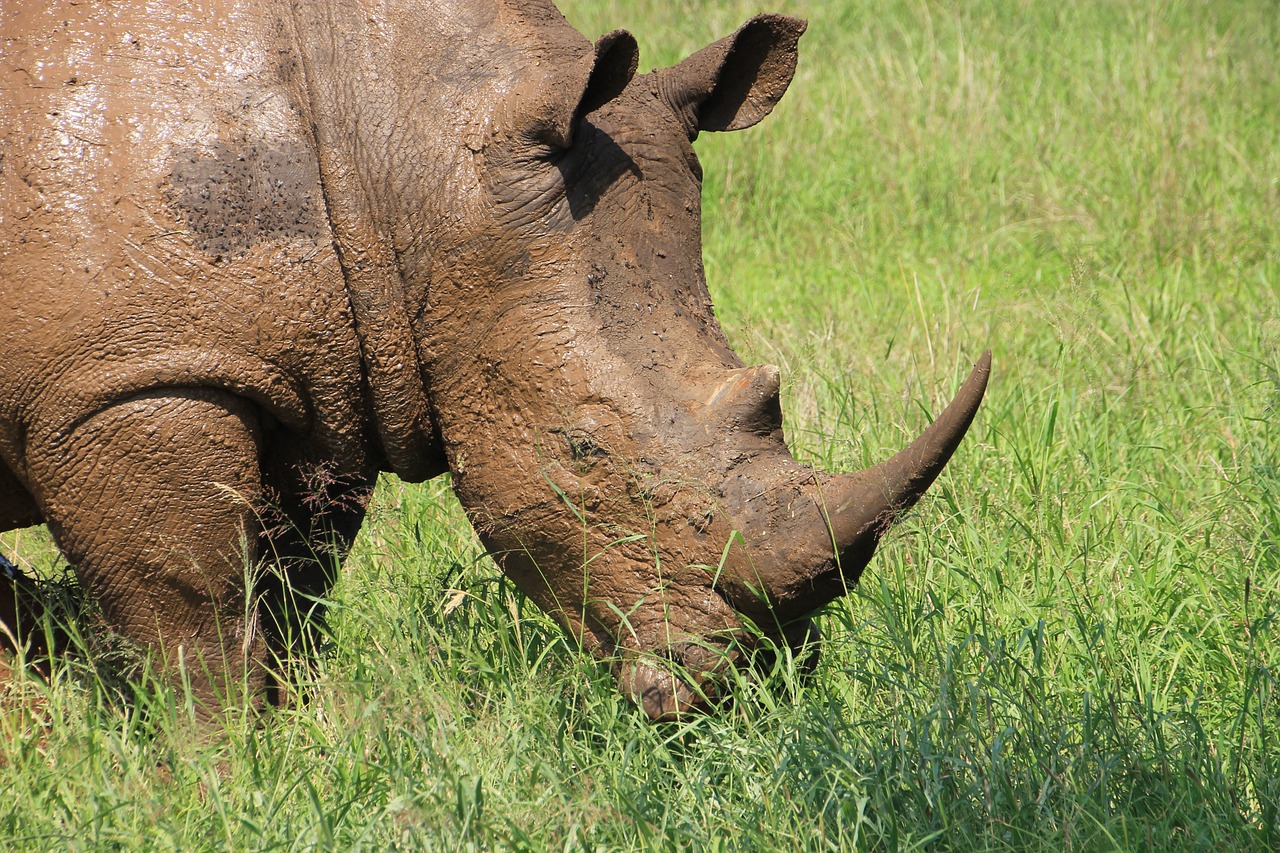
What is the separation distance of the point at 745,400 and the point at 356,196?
98cm

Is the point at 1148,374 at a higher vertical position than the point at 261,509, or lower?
lower

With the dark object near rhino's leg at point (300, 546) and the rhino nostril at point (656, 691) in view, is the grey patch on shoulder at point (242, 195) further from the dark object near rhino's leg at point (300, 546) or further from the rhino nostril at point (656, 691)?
the rhino nostril at point (656, 691)

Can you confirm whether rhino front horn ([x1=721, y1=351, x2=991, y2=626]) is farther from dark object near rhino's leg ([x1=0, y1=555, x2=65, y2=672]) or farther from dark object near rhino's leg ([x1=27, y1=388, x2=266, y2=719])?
dark object near rhino's leg ([x1=0, y1=555, x2=65, y2=672])

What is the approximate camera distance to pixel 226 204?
3.13 metres

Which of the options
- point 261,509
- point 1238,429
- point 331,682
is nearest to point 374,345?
point 261,509

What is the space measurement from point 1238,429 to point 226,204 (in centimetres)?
344

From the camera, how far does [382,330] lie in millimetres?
3334

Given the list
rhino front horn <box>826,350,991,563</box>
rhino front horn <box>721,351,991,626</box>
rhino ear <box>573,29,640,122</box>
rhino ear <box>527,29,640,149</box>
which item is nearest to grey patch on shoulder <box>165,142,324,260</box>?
rhino ear <box>527,29,640,149</box>

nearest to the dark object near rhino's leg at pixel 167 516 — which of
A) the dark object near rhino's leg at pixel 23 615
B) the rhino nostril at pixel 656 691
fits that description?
the dark object near rhino's leg at pixel 23 615

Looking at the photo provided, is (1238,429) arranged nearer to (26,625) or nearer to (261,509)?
(261,509)

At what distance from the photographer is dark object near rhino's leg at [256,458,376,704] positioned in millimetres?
3521

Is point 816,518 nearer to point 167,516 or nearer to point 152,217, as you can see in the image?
point 167,516

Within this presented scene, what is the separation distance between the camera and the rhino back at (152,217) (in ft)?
10.1

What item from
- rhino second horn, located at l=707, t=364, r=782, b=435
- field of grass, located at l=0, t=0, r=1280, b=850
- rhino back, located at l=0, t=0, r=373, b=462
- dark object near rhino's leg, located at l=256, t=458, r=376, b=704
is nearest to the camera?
field of grass, located at l=0, t=0, r=1280, b=850
